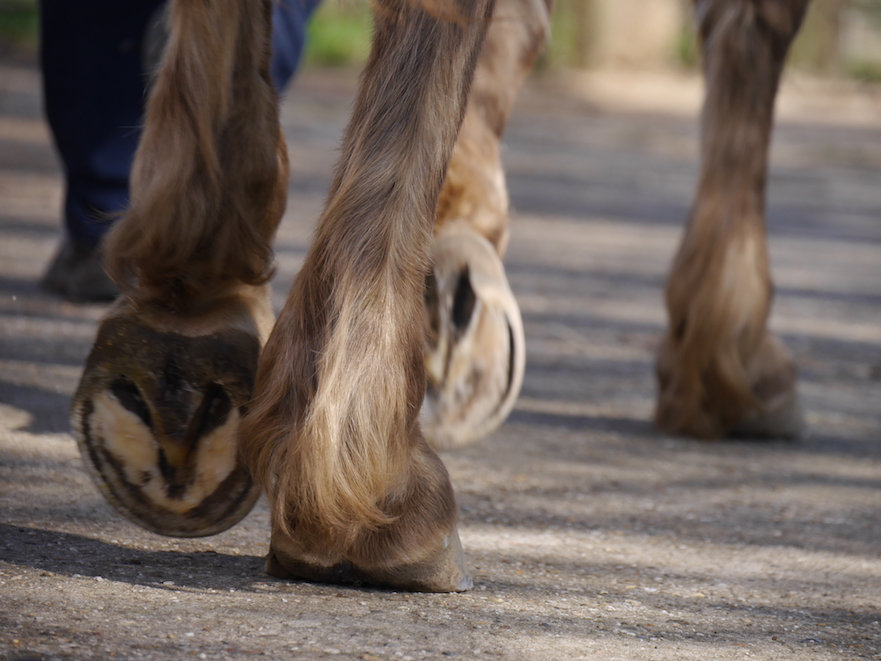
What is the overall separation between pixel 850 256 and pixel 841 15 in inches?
418

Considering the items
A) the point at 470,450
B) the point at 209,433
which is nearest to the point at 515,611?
the point at 209,433

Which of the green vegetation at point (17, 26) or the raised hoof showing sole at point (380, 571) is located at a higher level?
the green vegetation at point (17, 26)

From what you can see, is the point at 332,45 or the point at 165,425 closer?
the point at 165,425

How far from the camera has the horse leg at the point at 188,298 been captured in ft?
4.20

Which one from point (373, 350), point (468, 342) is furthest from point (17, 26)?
point (373, 350)

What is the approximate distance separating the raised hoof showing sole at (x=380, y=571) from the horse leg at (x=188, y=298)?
3.5 inches

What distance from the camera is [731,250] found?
2.18m

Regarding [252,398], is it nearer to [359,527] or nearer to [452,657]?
[359,527]

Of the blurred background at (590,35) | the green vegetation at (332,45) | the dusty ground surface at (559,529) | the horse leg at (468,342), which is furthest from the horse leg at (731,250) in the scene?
the green vegetation at (332,45)

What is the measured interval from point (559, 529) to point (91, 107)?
1807 millimetres

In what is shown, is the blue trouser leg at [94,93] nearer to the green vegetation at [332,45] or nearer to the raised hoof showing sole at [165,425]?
the raised hoof showing sole at [165,425]

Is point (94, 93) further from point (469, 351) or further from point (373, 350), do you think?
point (373, 350)

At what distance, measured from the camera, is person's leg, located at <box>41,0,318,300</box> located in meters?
2.76

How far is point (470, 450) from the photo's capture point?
80.6 inches
